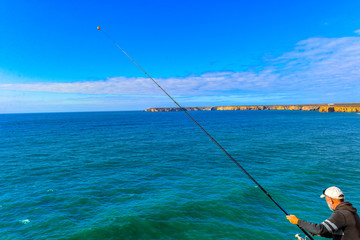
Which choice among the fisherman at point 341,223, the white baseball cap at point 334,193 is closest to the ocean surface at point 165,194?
the fisherman at point 341,223

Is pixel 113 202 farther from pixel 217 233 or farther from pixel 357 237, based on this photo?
pixel 357 237

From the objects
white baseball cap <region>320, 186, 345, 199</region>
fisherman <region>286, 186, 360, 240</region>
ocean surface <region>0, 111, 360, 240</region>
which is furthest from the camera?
ocean surface <region>0, 111, 360, 240</region>

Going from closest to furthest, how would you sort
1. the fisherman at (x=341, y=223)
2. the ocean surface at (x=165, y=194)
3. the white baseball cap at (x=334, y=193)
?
the fisherman at (x=341, y=223) < the white baseball cap at (x=334, y=193) < the ocean surface at (x=165, y=194)

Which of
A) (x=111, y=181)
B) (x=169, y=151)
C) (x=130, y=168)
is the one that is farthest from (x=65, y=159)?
(x=169, y=151)

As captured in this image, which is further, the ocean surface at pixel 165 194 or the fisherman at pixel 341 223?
the ocean surface at pixel 165 194

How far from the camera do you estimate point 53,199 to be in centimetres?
1625

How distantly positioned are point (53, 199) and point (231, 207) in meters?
14.3

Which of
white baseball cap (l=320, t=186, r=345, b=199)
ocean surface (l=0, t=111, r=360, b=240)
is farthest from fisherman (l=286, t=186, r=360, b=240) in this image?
ocean surface (l=0, t=111, r=360, b=240)

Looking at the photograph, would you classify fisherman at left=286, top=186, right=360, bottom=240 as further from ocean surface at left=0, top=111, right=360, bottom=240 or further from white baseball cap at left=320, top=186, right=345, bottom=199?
ocean surface at left=0, top=111, right=360, bottom=240

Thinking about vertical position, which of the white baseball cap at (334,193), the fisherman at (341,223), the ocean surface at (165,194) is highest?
the white baseball cap at (334,193)

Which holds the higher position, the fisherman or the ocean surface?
the fisherman

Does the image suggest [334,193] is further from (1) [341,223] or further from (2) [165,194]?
(2) [165,194]

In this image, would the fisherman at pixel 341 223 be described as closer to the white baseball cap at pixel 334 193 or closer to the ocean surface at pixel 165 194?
the white baseball cap at pixel 334 193

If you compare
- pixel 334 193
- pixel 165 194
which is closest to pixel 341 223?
pixel 334 193
